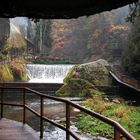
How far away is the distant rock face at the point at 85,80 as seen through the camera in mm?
28562

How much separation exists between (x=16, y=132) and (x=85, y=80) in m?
21.0

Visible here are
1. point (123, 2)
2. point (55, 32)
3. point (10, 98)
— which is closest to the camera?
point (123, 2)

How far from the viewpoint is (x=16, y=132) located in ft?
29.1

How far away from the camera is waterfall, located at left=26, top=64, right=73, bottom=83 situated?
38.6 m

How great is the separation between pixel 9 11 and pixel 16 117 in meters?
11.6

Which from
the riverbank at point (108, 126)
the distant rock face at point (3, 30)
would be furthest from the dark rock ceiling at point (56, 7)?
the distant rock face at point (3, 30)

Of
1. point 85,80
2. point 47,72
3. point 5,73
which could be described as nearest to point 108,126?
point 85,80

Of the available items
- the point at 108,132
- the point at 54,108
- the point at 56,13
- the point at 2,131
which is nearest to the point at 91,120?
the point at 108,132

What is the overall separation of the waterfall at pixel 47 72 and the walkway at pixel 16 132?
28289 mm

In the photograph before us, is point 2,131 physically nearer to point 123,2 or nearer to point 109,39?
point 123,2

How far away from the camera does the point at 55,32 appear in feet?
232

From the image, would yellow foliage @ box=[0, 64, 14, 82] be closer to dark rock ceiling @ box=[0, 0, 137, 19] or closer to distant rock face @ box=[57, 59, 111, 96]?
distant rock face @ box=[57, 59, 111, 96]

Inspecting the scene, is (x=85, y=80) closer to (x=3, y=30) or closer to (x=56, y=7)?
(x=3, y=30)

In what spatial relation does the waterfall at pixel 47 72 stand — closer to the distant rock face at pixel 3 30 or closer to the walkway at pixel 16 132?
the distant rock face at pixel 3 30
